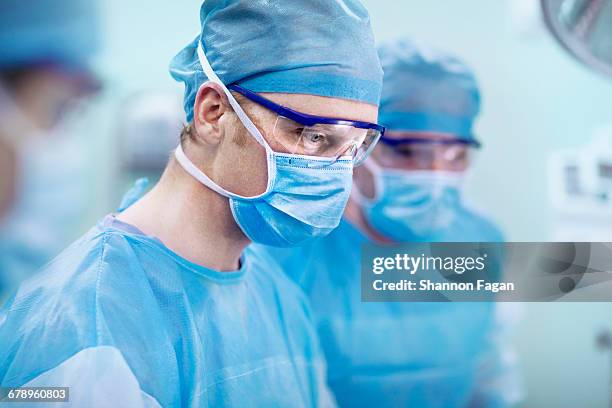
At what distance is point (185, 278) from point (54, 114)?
0.57 metres

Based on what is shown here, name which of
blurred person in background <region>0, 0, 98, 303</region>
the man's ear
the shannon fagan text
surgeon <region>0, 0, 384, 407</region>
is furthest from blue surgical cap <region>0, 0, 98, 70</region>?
the shannon fagan text

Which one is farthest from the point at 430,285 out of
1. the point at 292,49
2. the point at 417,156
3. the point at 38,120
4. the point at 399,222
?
the point at 38,120

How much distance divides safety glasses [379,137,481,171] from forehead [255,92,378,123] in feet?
1.40

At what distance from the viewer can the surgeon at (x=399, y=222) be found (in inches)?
59.6

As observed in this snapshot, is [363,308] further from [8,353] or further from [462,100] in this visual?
[8,353]

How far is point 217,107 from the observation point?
3.57ft

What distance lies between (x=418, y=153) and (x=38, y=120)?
0.90m

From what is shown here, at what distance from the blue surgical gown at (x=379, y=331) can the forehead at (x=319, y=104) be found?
1.49 feet

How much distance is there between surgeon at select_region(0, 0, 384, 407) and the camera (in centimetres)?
100

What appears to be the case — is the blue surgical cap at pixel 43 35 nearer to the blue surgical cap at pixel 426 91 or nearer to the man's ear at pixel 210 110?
the man's ear at pixel 210 110

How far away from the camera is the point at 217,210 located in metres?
1.13

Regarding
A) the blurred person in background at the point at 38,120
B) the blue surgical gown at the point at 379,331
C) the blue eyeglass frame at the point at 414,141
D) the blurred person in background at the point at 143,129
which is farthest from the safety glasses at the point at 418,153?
the blurred person in background at the point at 38,120

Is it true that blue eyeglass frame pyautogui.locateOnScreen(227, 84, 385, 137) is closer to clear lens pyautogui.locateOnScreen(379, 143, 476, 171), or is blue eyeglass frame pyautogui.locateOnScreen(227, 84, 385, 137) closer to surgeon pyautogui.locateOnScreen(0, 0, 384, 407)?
surgeon pyautogui.locateOnScreen(0, 0, 384, 407)

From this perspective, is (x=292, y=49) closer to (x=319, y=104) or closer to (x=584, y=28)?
(x=319, y=104)
